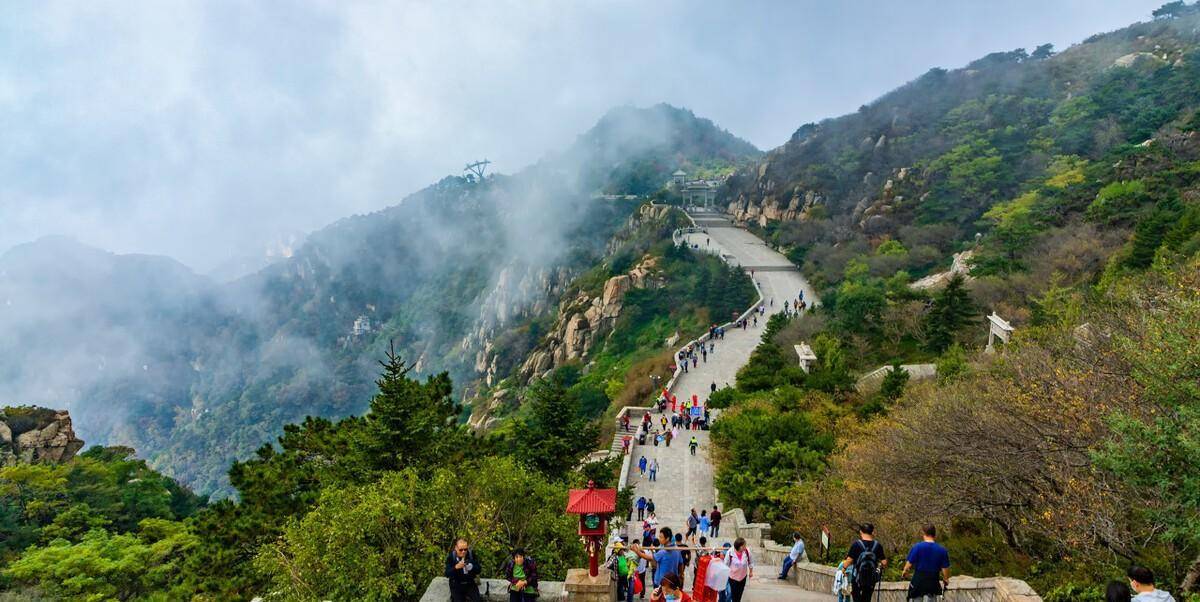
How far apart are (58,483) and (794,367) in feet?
98.5

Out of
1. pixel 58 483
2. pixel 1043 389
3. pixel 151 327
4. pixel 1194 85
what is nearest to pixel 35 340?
pixel 151 327

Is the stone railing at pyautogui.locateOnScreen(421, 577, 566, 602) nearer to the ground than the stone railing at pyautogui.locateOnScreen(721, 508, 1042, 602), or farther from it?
farther from it

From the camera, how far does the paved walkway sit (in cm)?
1247

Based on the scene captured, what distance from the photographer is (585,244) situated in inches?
3211

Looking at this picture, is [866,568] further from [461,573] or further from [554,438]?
[554,438]

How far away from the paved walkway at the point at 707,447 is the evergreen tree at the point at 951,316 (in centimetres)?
917

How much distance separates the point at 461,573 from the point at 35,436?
114 ft

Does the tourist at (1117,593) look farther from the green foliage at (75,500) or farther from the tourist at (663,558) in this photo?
the green foliage at (75,500)

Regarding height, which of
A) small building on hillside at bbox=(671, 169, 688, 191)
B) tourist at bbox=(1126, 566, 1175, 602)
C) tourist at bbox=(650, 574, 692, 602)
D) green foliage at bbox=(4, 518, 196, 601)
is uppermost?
small building on hillside at bbox=(671, 169, 688, 191)

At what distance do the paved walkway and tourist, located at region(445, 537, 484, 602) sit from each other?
4323 mm

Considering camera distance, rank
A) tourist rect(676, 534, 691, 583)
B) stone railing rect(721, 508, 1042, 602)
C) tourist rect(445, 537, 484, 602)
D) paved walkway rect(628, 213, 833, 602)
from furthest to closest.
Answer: paved walkway rect(628, 213, 833, 602) < tourist rect(676, 534, 691, 583) < tourist rect(445, 537, 484, 602) < stone railing rect(721, 508, 1042, 602)

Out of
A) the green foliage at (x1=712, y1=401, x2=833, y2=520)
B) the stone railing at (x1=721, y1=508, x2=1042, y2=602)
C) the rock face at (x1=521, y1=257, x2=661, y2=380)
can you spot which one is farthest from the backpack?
the rock face at (x1=521, y1=257, x2=661, y2=380)

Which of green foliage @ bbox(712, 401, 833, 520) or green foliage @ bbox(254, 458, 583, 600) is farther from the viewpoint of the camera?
green foliage @ bbox(712, 401, 833, 520)

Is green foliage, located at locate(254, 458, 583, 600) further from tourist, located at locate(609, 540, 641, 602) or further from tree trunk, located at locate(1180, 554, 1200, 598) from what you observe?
tree trunk, located at locate(1180, 554, 1200, 598)
